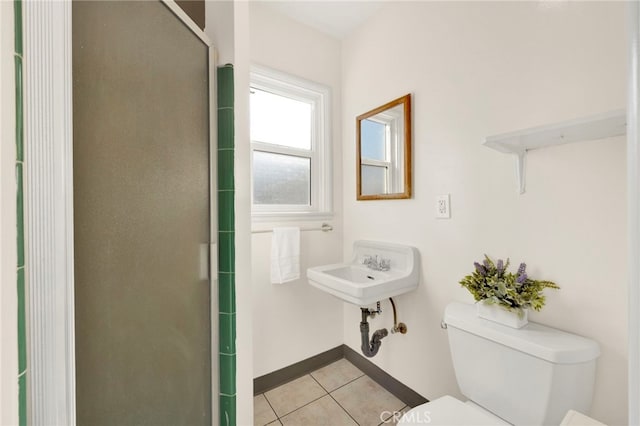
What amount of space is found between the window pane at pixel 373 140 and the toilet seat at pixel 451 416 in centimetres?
126

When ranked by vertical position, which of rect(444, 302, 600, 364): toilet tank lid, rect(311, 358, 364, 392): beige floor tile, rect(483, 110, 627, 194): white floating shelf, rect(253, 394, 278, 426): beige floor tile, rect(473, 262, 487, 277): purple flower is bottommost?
rect(253, 394, 278, 426): beige floor tile

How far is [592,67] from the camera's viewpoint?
35.7 inches

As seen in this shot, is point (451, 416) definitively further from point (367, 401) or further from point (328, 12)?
point (328, 12)

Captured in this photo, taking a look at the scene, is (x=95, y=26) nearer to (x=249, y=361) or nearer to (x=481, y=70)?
(x=249, y=361)

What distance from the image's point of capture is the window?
1.70 meters

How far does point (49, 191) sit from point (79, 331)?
0.27 metres

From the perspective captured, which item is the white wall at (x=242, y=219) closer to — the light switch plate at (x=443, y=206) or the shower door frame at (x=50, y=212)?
the shower door frame at (x=50, y=212)

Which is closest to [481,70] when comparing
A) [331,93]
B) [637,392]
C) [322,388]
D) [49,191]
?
[331,93]

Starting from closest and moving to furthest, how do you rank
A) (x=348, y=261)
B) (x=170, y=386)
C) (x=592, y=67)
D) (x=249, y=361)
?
(x=170, y=386) < (x=592, y=67) < (x=249, y=361) < (x=348, y=261)

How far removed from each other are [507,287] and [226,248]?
104cm

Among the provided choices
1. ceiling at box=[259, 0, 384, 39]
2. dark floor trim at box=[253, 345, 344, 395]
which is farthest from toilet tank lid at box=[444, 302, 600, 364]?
ceiling at box=[259, 0, 384, 39]

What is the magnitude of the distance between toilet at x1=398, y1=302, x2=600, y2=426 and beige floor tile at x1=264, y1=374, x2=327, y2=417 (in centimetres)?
80

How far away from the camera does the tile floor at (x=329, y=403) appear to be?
144cm

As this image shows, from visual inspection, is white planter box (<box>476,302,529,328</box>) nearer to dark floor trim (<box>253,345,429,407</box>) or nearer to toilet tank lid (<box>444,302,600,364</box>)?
toilet tank lid (<box>444,302,600,364</box>)
